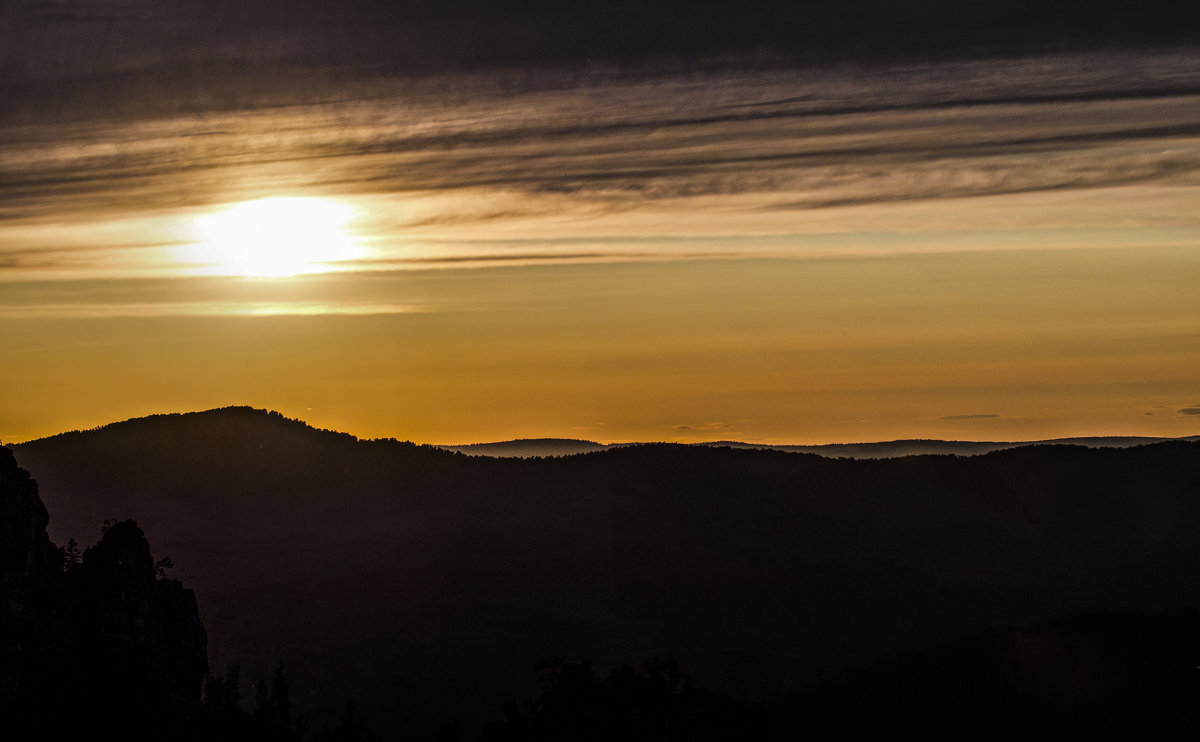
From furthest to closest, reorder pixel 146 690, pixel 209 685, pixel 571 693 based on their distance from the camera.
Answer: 1. pixel 209 685
2. pixel 571 693
3. pixel 146 690

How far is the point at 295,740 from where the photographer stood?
120 m

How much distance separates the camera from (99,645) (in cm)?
8719

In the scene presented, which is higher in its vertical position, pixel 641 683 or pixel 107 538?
pixel 107 538

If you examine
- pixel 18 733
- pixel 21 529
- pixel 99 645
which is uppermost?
pixel 21 529

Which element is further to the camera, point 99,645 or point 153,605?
point 153,605

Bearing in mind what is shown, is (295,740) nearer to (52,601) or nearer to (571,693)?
(571,693)

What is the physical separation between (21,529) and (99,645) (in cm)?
933

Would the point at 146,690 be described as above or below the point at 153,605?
below

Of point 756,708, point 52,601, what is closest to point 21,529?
point 52,601

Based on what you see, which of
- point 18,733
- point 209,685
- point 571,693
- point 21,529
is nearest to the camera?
point 18,733

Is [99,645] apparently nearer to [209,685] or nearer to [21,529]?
[21,529]

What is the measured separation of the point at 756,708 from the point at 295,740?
3928 centimetres

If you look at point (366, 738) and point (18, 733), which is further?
point (366, 738)

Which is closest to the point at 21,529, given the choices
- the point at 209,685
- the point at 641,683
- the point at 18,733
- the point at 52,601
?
the point at 52,601
